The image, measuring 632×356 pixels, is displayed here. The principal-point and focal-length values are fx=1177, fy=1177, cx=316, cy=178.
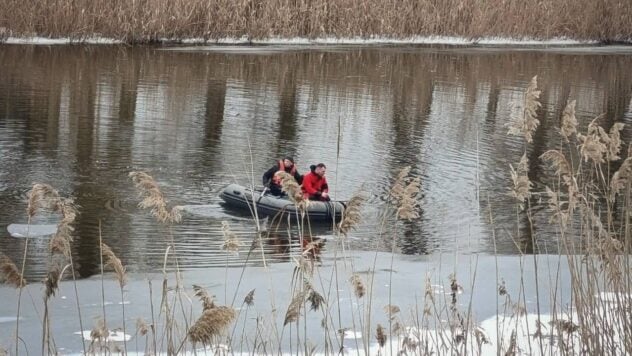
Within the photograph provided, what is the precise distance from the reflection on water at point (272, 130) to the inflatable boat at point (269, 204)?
0.56 ft

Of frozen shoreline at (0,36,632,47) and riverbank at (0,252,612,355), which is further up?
riverbank at (0,252,612,355)

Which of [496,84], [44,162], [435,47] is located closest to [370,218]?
[44,162]

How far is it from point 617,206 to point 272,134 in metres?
5.56

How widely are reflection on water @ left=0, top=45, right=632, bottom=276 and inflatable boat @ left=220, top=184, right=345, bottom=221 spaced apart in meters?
0.17

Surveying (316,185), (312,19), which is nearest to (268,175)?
(316,185)

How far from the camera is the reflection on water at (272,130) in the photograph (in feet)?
35.0

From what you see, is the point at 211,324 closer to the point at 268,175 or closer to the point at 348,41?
the point at 268,175

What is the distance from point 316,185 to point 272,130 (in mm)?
5093

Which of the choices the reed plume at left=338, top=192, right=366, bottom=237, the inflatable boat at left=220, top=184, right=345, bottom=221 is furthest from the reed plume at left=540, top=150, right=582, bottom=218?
the inflatable boat at left=220, top=184, right=345, bottom=221

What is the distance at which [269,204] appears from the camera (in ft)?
38.9

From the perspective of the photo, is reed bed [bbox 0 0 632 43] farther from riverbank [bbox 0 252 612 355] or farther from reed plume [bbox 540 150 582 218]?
reed plume [bbox 540 150 582 218]

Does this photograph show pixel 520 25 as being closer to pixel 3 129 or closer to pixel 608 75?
pixel 608 75

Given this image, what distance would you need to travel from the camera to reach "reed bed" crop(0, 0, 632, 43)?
25.1 m

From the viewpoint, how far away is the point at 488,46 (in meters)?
28.9
